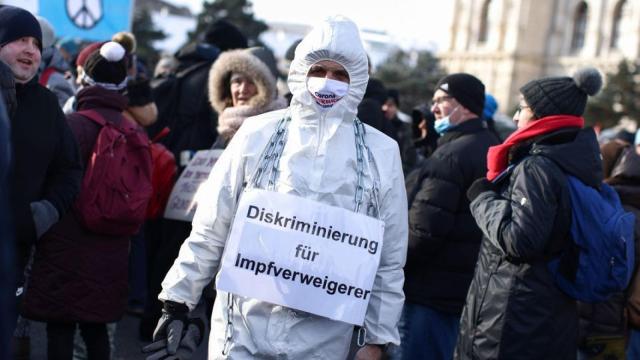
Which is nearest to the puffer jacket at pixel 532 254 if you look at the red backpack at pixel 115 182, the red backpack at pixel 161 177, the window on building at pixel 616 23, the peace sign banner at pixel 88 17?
the red backpack at pixel 115 182

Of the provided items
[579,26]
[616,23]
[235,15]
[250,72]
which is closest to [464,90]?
[250,72]

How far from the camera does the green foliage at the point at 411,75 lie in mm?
38938

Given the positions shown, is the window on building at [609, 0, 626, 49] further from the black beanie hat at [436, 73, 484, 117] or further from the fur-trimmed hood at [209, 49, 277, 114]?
the fur-trimmed hood at [209, 49, 277, 114]

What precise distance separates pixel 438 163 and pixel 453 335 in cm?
107

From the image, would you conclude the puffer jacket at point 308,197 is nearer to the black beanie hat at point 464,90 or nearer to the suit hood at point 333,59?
the suit hood at point 333,59

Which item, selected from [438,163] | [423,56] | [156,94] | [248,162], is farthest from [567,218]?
[423,56]

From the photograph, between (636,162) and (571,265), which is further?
(636,162)

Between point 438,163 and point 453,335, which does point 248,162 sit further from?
point 453,335

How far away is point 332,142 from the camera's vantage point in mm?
2971

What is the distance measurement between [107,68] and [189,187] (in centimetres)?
97

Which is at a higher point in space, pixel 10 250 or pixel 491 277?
pixel 10 250

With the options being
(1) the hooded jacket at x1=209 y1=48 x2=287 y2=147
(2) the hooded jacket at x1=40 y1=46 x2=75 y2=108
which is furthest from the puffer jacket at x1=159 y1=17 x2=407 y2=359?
(2) the hooded jacket at x1=40 y1=46 x2=75 y2=108

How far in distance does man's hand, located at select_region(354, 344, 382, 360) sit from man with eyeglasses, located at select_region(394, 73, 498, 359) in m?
1.59

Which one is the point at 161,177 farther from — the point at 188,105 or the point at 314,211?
the point at 314,211
